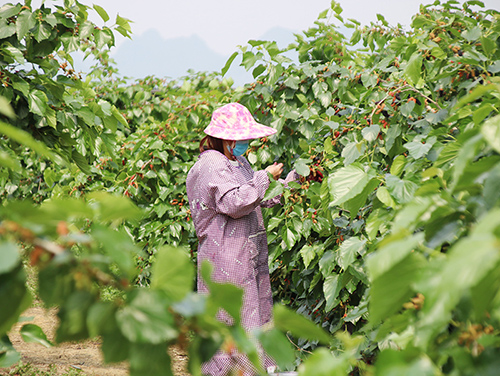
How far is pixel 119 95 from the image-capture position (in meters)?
6.21

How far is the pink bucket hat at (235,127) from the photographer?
2.63m

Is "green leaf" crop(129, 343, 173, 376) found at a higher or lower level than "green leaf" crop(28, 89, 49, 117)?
higher

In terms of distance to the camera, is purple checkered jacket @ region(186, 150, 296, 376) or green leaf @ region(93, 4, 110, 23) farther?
purple checkered jacket @ region(186, 150, 296, 376)

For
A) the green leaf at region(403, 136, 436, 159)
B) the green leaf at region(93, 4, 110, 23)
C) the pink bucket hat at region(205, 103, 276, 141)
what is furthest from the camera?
the pink bucket hat at region(205, 103, 276, 141)

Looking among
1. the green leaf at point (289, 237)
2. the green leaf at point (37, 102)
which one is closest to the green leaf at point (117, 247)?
the green leaf at point (37, 102)

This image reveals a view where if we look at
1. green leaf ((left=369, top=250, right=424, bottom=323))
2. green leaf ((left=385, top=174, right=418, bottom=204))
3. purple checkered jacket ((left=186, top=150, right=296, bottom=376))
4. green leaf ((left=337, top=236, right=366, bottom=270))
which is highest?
green leaf ((left=369, top=250, right=424, bottom=323))

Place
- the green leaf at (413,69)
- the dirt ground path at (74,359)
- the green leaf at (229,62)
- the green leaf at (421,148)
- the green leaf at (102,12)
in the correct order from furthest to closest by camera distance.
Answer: the dirt ground path at (74,359) → the green leaf at (229,62) → the green leaf at (102,12) → the green leaf at (413,69) → the green leaf at (421,148)

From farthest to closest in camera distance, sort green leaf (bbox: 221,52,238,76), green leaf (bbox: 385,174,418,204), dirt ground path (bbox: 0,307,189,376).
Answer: dirt ground path (bbox: 0,307,189,376) → green leaf (bbox: 221,52,238,76) → green leaf (bbox: 385,174,418,204)

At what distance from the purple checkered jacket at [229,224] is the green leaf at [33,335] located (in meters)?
1.69

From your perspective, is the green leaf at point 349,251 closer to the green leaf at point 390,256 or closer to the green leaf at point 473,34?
the green leaf at point 473,34

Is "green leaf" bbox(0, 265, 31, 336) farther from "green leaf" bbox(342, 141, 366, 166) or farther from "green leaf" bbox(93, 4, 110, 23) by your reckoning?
"green leaf" bbox(93, 4, 110, 23)

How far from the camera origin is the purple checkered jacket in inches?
99.6

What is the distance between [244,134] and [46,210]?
7.15 feet

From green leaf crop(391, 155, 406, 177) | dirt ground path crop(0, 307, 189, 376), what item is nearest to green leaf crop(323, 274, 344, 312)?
green leaf crop(391, 155, 406, 177)
